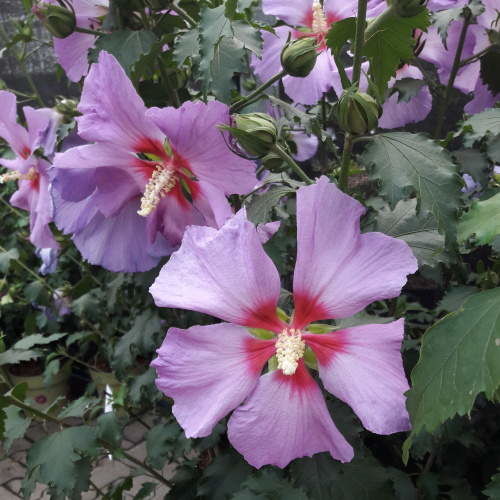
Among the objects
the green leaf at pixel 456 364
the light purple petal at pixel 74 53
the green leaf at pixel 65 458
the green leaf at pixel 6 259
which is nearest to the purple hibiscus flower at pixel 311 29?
the light purple petal at pixel 74 53

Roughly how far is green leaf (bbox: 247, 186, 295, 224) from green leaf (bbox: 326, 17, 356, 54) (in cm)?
17

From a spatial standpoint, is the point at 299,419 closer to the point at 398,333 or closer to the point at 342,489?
the point at 398,333

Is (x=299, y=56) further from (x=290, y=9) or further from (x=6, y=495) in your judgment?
(x=6, y=495)

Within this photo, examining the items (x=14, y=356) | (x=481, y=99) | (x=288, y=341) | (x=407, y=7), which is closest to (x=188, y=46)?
(x=407, y=7)

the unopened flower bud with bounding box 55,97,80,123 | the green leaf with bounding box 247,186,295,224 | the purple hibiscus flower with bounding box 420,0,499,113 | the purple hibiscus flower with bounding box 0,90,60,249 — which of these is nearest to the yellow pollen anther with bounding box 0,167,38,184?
the purple hibiscus flower with bounding box 0,90,60,249

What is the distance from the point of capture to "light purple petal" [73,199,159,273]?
0.72 metres

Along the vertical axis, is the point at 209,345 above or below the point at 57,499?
above

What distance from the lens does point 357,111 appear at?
1.86ft

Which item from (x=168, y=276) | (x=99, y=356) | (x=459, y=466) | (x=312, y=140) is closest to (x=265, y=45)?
(x=312, y=140)

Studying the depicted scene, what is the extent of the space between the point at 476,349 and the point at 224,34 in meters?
0.41

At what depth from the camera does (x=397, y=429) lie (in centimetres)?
50

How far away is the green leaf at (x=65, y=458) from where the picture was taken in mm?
979

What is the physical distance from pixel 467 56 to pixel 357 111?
496mm

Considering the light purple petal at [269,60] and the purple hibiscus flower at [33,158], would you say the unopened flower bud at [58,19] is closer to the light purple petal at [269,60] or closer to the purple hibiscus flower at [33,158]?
the purple hibiscus flower at [33,158]
